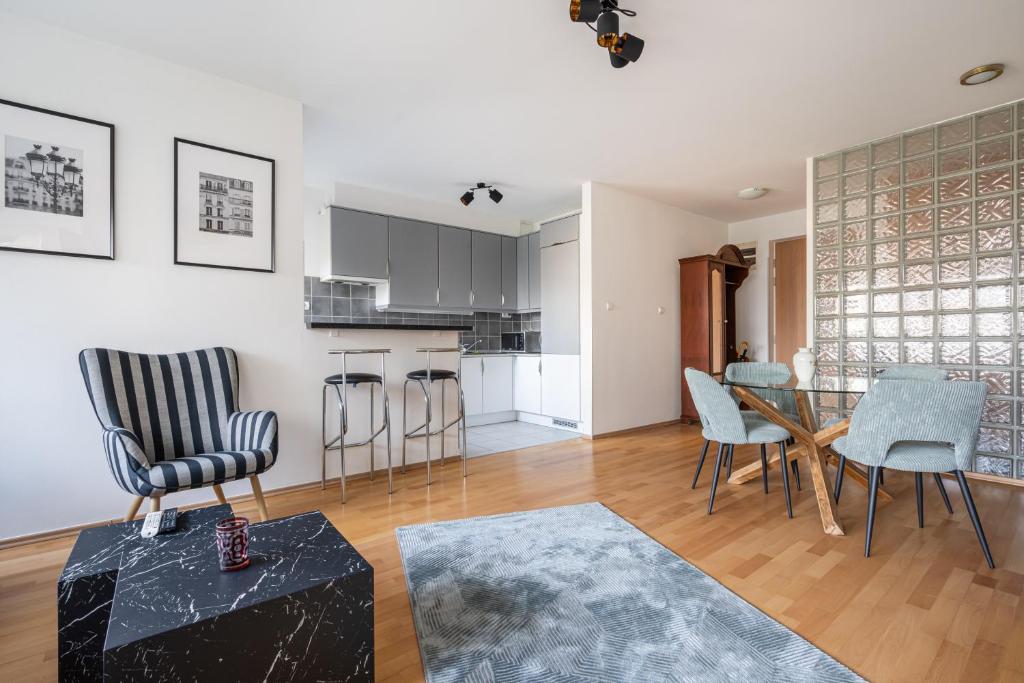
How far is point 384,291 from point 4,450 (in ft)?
10.5

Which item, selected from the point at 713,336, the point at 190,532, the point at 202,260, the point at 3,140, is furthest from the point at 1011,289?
the point at 3,140

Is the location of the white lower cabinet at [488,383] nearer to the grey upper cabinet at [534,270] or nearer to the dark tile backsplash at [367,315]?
the dark tile backsplash at [367,315]

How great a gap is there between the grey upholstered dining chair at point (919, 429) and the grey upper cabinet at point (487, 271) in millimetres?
4044

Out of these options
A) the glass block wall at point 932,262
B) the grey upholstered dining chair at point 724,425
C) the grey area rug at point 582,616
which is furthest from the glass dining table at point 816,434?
the grey area rug at point 582,616

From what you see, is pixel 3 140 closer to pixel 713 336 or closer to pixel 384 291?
pixel 384 291

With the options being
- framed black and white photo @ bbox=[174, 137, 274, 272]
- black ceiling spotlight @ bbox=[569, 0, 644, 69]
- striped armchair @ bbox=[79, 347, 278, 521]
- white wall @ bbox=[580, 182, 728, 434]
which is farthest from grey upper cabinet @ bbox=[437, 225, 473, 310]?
black ceiling spotlight @ bbox=[569, 0, 644, 69]

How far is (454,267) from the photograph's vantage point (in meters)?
5.46

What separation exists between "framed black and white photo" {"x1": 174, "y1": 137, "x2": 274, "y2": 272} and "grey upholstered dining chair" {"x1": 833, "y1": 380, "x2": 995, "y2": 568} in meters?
3.37

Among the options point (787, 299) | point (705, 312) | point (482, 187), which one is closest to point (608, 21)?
point (482, 187)

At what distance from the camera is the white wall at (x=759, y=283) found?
594 cm

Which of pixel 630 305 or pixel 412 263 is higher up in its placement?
pixel 412 263

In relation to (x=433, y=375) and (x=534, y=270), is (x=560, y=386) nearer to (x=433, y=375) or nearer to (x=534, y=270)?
(x=534, y=270)

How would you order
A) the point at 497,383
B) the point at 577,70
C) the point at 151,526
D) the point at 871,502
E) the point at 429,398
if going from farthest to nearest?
the point at 497,383
the point at 429,398
the point at 577,70
the point at 871,502
the point at 151,526

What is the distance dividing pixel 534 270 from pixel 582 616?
4.48 metres
